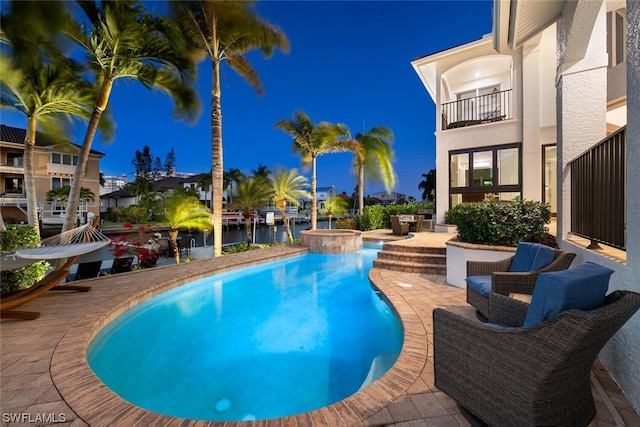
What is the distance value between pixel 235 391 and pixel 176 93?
30.8 feet

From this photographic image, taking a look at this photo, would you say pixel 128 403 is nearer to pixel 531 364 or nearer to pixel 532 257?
pixel 531 364

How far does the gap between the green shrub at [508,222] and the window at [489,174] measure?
593 cm

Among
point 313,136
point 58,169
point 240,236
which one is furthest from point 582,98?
point 58,169

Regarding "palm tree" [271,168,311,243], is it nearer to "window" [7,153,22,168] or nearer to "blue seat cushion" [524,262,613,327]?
"blue seat cushion" [524,262,613,327]

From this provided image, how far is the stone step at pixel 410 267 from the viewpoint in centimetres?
686

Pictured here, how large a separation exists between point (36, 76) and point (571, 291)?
10.7m

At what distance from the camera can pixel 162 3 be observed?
869 cm

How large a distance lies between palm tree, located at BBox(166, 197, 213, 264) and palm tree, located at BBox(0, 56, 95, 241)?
3.45 metres

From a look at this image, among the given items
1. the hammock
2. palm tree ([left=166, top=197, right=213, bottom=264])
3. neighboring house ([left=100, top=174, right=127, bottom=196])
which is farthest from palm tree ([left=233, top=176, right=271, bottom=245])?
neighboring house ([left=100, top=174, right=127, bottom=196])

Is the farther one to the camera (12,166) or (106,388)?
(12,166)

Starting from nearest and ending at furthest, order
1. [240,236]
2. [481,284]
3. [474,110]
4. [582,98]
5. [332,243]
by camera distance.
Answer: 1. [481,284]
2. [582,98]
3. [332,243]
4. [474,110]
5. [240,236]

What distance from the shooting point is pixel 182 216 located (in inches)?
400

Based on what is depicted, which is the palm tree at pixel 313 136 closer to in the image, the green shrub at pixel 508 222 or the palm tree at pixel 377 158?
the palm tree at pixel 377 158

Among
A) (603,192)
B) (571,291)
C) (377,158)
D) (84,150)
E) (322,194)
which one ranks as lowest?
(571,291)
